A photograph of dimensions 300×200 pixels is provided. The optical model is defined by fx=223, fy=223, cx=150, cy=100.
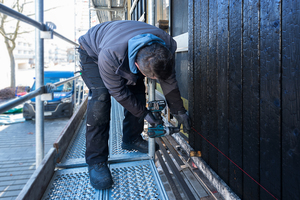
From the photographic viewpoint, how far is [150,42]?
1.70 m

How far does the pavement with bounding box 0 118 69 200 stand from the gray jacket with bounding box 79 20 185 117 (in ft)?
12.1

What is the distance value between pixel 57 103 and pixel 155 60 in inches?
404

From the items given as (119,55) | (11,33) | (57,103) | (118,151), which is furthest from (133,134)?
(11,33)

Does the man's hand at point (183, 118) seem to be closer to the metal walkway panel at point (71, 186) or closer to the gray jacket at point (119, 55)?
the gray jacket at point (119, 55)

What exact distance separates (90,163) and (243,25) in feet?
6.11

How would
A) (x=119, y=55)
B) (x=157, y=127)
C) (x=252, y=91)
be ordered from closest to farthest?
(x=252, y=91), (x=119, y=55), (x=157, y=127)

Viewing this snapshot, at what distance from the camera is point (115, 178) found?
88.3 inches

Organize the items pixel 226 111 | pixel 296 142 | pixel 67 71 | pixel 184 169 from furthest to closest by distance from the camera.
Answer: pixel 67 71 → pixel 184 169 → pixel 226 111 → pixel 296 142

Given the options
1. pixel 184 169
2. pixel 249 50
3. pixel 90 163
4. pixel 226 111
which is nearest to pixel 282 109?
pixel 249 50

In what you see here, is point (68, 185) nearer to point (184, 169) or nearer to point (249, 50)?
point (184, 169)

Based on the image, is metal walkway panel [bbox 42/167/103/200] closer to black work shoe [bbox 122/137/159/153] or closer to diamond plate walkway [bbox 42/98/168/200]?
diamond plate walkway [bbox 42/98/168/200]

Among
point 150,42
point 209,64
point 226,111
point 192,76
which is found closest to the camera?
point 150,42

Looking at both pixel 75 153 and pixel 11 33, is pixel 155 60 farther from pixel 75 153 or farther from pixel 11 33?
pixel 11 33

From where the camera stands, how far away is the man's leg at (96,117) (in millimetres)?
2273
